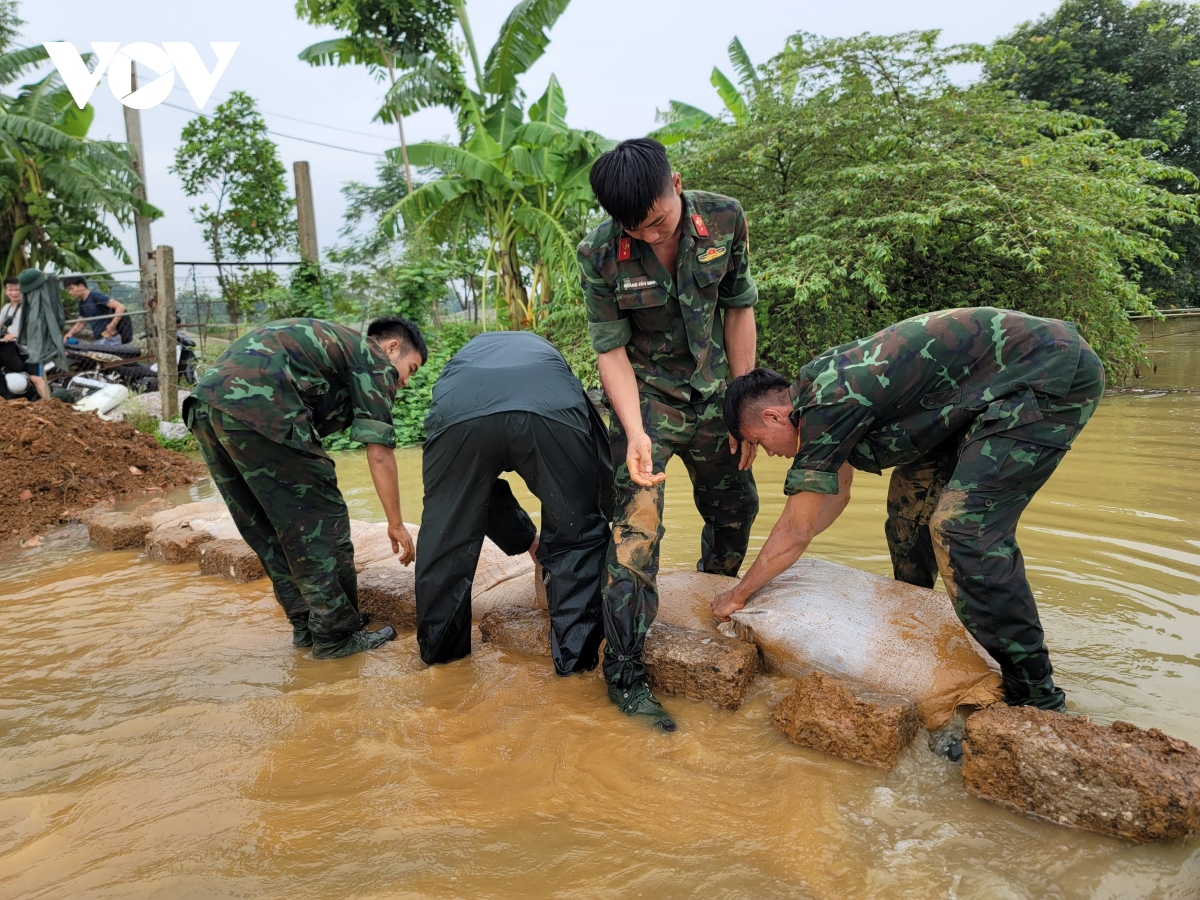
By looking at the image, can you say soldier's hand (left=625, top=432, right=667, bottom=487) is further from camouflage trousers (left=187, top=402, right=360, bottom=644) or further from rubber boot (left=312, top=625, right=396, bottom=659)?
rubber boot (left=312, top=625, right=396, bottom=659)

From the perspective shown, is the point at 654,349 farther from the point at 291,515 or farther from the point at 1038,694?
the point at 1038,694

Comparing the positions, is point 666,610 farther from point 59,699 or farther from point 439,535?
point 59,699

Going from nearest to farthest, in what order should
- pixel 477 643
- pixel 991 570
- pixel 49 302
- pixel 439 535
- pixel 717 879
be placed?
1. pixel 717 879
2. pixel 991 570
3. pixel 439 535
4. pixel 477 643
5. pixel 49 302

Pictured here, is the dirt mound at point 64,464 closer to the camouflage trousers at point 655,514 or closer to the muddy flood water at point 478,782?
the muddy flood water at point 478,782

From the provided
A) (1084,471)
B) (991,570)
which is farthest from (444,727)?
(1084,471)

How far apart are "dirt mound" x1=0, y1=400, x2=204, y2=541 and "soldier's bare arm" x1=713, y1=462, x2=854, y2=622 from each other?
566 cm

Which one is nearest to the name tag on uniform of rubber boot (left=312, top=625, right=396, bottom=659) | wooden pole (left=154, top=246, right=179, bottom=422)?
rubber boot (left=312, top=625, right=396, bottom=659)

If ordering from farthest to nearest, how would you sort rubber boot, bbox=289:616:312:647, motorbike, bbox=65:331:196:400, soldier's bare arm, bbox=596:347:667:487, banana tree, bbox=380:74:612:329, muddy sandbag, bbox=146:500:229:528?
1. banana tree, bbox=380:74:612:329
2. motorbike, bbox=65:331:196:400
3. muddy sandbag, bbox=146:500:229:528
4. rubber boot, bbox=289:616:312:647
5. soldier's bare arm, bbox=596:347:667:487

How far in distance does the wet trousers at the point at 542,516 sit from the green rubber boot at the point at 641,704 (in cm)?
29

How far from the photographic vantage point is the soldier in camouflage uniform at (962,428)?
2.36m

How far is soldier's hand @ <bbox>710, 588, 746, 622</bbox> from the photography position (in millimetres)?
2945

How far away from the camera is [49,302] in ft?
27.9

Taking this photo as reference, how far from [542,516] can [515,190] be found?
29.9 feet

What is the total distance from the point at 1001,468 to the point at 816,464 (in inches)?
20.9
